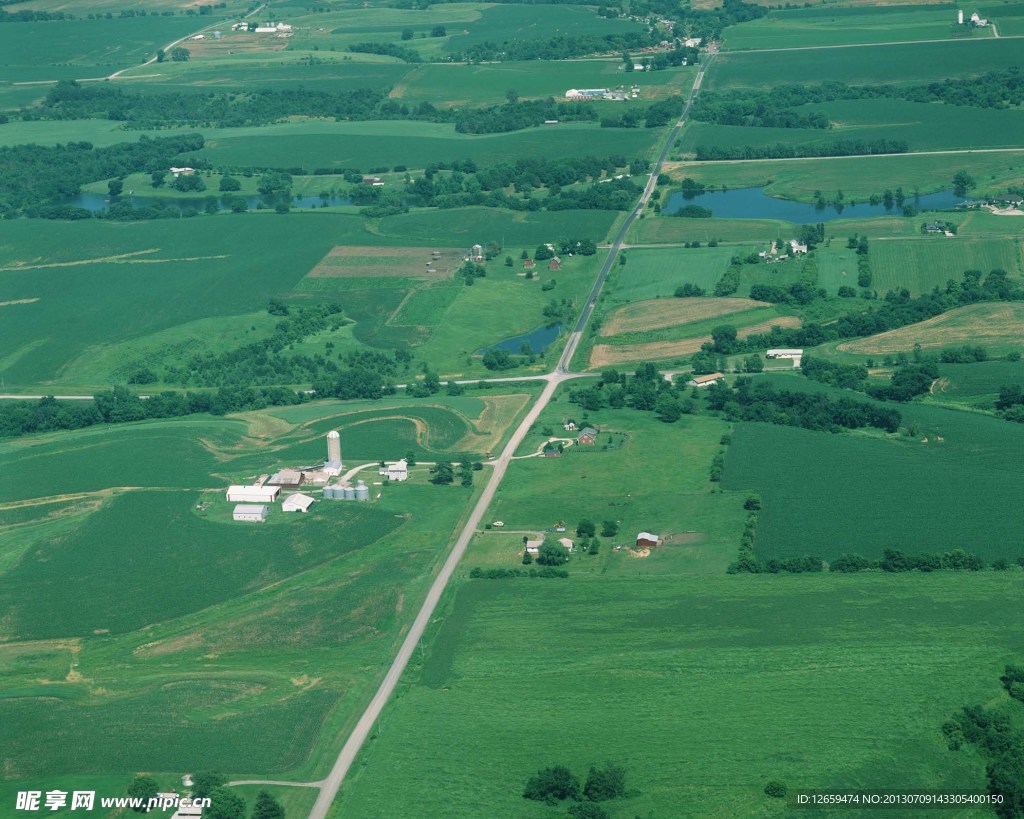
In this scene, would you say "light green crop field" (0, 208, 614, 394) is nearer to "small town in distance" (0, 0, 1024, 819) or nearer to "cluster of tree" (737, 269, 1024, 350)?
"small town in distance" (0, 0, 1024, 819)

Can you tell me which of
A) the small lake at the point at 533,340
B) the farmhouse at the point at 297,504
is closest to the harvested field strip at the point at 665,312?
the small lake at the point at 533,340

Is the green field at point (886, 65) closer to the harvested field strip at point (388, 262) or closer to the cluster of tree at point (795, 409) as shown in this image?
the harvested field strip at point (388, 262)

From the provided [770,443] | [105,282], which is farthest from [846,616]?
[105,282]

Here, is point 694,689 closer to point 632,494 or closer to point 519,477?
point 632,494

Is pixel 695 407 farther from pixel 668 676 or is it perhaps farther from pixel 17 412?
pixel 17 412

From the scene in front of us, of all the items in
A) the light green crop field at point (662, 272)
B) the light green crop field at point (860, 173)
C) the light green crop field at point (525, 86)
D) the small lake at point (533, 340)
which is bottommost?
the small lake at point (533, 340)

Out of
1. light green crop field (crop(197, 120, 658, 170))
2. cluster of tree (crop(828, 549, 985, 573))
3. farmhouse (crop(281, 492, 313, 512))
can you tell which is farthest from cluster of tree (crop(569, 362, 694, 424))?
light green crop field (crop(197, 120, 658, 170))
